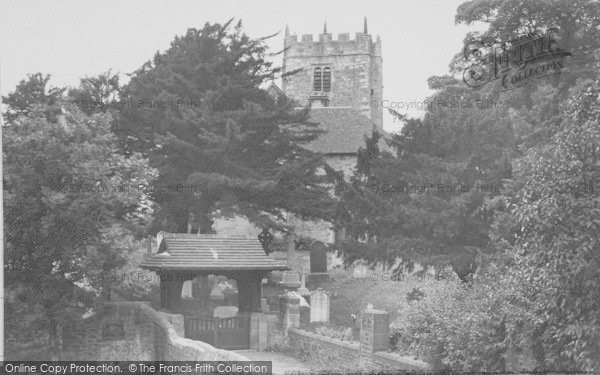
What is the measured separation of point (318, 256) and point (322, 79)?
18185mm

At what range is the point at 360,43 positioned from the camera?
198 ft

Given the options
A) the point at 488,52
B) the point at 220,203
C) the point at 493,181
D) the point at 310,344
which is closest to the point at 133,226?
the point at 220,203

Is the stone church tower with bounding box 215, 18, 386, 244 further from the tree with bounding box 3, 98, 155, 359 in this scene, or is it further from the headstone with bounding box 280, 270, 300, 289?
the tree with bounding box 3, 98, 155, 359

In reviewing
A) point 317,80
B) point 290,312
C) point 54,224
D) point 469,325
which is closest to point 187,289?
point 290,312

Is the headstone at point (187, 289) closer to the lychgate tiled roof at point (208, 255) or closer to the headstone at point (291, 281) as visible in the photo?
the headstone at point (291, 281)

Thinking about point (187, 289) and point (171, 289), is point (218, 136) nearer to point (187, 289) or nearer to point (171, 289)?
point (187, 289)

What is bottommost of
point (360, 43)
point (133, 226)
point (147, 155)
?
point (133, 226)

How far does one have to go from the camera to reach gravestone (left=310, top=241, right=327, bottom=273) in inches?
1825

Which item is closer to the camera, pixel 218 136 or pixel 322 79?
pixel 218 136

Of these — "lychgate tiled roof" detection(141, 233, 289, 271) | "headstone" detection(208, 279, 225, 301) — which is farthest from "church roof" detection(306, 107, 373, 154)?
"lychgate tiled roof" detection(141, 233, 289, 271)

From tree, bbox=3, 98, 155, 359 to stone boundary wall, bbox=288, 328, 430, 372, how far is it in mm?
5820

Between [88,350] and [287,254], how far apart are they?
878 inches

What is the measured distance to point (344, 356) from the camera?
20797 mm

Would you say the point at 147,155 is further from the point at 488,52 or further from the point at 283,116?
the point at 488,52
